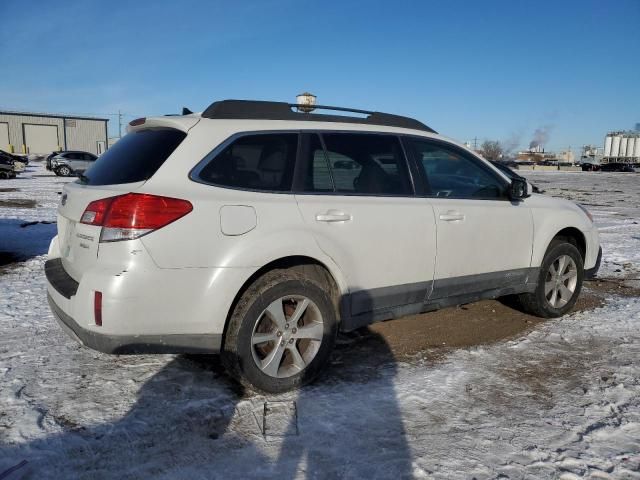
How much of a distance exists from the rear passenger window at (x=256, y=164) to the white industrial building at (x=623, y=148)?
83259 millimetres

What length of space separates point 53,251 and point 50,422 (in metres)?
1.33

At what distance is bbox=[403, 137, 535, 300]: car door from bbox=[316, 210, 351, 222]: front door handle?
2.78ft

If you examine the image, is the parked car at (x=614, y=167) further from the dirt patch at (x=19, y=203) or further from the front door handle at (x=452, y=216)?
the front door handle at (x=452, y=216)

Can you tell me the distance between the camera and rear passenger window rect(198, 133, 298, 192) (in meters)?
3.10

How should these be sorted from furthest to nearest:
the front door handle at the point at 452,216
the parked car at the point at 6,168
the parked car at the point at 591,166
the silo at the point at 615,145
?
the silo at the point at 615,145
the parked car at the point at 591,166
the parked car at the point at 6,168
the front door handle at the point at 452,216

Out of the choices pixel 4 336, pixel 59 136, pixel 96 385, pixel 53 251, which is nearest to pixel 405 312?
pixel 96 385

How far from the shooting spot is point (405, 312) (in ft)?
12.7

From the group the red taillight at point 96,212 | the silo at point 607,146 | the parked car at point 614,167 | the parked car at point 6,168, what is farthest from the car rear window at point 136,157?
the silo at point 607,146

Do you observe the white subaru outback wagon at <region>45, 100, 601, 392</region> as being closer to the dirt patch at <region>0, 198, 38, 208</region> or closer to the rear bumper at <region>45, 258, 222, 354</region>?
the rear bumper at <region>45, 258, 222, 354</region>

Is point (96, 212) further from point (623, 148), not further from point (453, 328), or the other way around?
point (623, 148)

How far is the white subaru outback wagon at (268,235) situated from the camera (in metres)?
2.81

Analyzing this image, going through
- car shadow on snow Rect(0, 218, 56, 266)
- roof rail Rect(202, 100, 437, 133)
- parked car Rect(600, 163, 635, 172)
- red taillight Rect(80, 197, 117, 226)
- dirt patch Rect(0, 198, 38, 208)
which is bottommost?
car shadow on snow Rect(0, 218, 56, 266)

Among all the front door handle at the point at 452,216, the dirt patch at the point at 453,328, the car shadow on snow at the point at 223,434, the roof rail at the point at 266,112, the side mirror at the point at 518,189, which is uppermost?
the roof rail at the point at 266,112

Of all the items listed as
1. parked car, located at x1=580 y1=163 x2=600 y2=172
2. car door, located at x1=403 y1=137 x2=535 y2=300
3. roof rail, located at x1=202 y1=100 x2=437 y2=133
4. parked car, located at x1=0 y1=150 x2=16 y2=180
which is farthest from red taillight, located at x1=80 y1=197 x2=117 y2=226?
parked car, located at x1=580 y1=163 x2=600 y2=172
